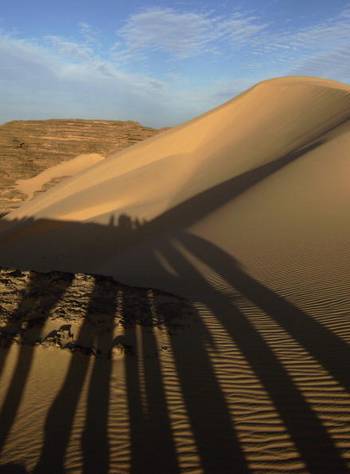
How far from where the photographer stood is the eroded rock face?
31830 mm

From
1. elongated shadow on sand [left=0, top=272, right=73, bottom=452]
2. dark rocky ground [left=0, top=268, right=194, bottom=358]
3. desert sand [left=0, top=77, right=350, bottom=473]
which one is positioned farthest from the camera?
dark rocky ground [left=0, top=268, right=194, bottom=358]

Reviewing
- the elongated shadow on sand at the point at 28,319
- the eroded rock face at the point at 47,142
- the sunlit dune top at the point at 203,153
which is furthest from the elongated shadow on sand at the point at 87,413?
the eroded rock face at the point at 47,142

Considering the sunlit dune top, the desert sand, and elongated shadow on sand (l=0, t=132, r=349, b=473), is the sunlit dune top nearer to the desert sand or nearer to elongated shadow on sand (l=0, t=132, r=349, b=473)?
the desert sand

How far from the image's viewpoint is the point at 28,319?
6316 millimetres

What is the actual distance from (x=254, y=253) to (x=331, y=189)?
16.9ft

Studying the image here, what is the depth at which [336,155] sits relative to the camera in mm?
16281

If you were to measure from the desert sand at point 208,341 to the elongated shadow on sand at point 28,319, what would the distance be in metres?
0.04

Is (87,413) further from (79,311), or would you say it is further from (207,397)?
(79,311)

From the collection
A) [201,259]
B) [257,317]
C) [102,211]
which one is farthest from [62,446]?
[102,211]

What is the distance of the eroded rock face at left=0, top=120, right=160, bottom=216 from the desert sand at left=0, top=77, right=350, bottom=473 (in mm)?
14902

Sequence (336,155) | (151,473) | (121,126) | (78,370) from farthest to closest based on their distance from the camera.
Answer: (121,126) < (336,155) < (78,370) < (151,473)

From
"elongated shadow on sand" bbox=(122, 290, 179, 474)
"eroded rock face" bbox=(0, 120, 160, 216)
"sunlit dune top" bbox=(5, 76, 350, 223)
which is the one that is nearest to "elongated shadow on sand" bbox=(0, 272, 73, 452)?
"elongated shadow on sand" bbox=(122, 290, 179, 474)

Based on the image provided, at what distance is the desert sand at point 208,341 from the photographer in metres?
3.56

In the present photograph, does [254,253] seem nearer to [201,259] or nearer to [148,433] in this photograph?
[201,259]
